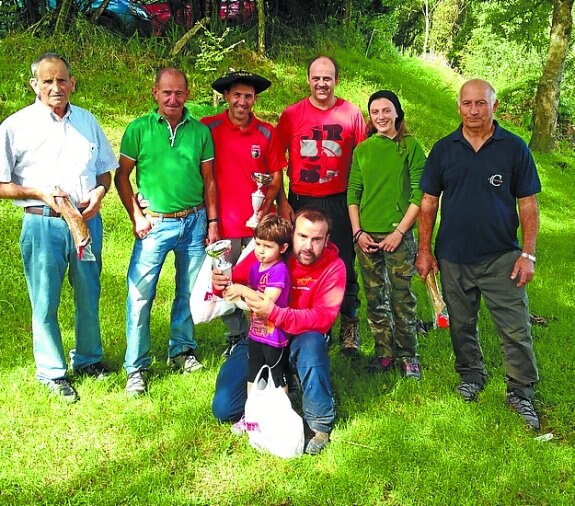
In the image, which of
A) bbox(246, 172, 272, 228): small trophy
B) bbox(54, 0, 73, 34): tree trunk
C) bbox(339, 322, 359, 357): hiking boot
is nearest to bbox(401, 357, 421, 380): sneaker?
bbox(339, 322, 359, 357): hiking boot

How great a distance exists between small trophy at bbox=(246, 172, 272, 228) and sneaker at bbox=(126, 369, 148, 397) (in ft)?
→ 4.16

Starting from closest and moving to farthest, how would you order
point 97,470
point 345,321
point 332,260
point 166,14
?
point 97,470
point 332,260
point 345,321
point 166,14

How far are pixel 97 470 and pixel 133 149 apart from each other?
6.50 feet

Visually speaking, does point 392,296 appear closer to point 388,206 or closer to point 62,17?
point 388,206

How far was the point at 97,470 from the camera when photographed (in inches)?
142

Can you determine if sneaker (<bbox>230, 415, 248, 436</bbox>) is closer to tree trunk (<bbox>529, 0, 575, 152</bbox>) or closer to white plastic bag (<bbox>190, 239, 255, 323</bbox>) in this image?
white plastic bag (<bbox>190, 239, 255, 323</bbox>)

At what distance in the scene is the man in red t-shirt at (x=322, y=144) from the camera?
464 centimetres

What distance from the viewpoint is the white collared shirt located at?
393 centimetres

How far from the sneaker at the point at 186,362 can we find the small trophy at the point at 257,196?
110 cm

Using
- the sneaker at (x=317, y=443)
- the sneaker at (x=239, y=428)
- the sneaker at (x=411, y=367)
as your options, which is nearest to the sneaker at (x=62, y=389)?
the sneaker at (x=239, y=428)

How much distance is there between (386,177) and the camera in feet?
14.6

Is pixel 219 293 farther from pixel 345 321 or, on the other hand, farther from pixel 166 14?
pixel 166 14

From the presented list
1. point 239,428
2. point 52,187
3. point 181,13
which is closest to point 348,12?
point 181,13

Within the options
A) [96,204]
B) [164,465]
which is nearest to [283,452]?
[164,465]
